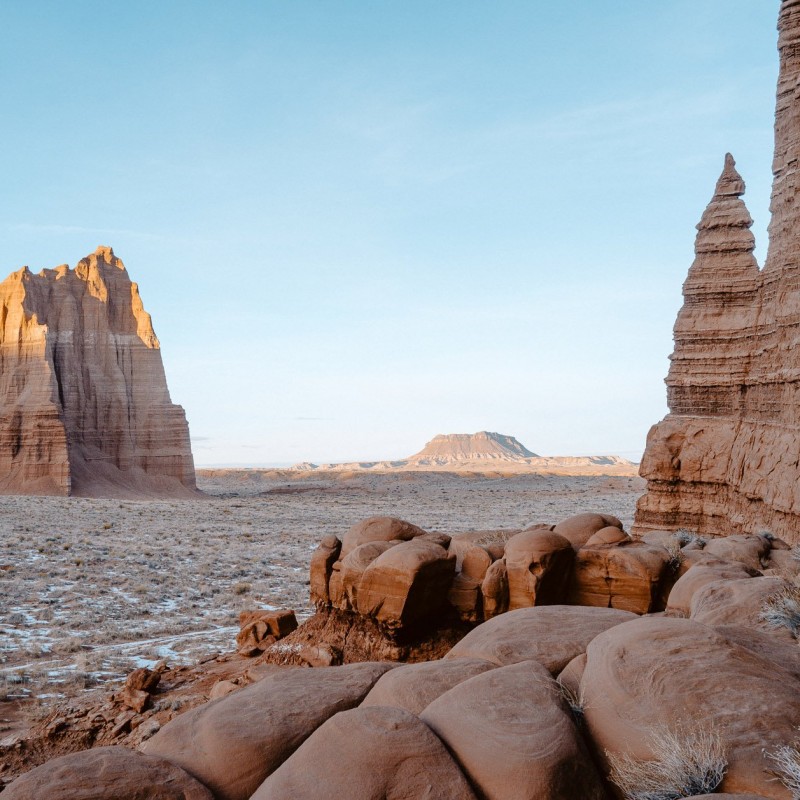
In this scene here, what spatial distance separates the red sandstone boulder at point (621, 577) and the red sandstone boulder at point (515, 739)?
5355 millimetres

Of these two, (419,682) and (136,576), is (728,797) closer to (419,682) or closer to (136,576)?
(419,682)

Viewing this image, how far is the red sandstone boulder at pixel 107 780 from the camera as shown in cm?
429

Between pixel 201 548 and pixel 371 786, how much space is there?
21.8 metres

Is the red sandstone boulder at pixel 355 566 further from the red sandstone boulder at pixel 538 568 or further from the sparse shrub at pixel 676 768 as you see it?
the sparse shrub at pixel 676 768

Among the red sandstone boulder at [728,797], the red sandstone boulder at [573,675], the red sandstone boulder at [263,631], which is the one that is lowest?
the red sandstone boulder at [263,631]

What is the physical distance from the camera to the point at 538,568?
400 inches

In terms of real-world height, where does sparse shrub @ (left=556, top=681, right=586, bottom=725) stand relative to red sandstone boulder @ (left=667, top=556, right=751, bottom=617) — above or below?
below

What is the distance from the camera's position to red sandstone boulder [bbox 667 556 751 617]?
28.0 ft

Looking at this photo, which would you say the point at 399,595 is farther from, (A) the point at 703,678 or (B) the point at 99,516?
(B) the point at 99,516

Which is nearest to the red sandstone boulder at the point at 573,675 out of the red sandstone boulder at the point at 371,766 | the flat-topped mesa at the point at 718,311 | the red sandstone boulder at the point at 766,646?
the red sandstone boulder at the point at 766,646

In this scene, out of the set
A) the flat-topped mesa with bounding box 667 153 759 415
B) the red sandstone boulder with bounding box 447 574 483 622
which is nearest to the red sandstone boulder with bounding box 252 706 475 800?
the red sandstone boulder with bounding box 447 574 483 622

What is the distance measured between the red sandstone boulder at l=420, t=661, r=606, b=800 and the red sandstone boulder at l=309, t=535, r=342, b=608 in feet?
22.9

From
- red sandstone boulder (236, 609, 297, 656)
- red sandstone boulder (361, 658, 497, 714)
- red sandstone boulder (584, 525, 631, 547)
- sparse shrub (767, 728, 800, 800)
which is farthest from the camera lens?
red sandstone boulder (236, 609, 297, 656)

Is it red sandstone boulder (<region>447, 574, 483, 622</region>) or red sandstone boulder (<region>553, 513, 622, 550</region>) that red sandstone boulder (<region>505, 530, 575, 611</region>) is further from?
red sandstone boulder (<region>553, 513, 622, 550</region>)
